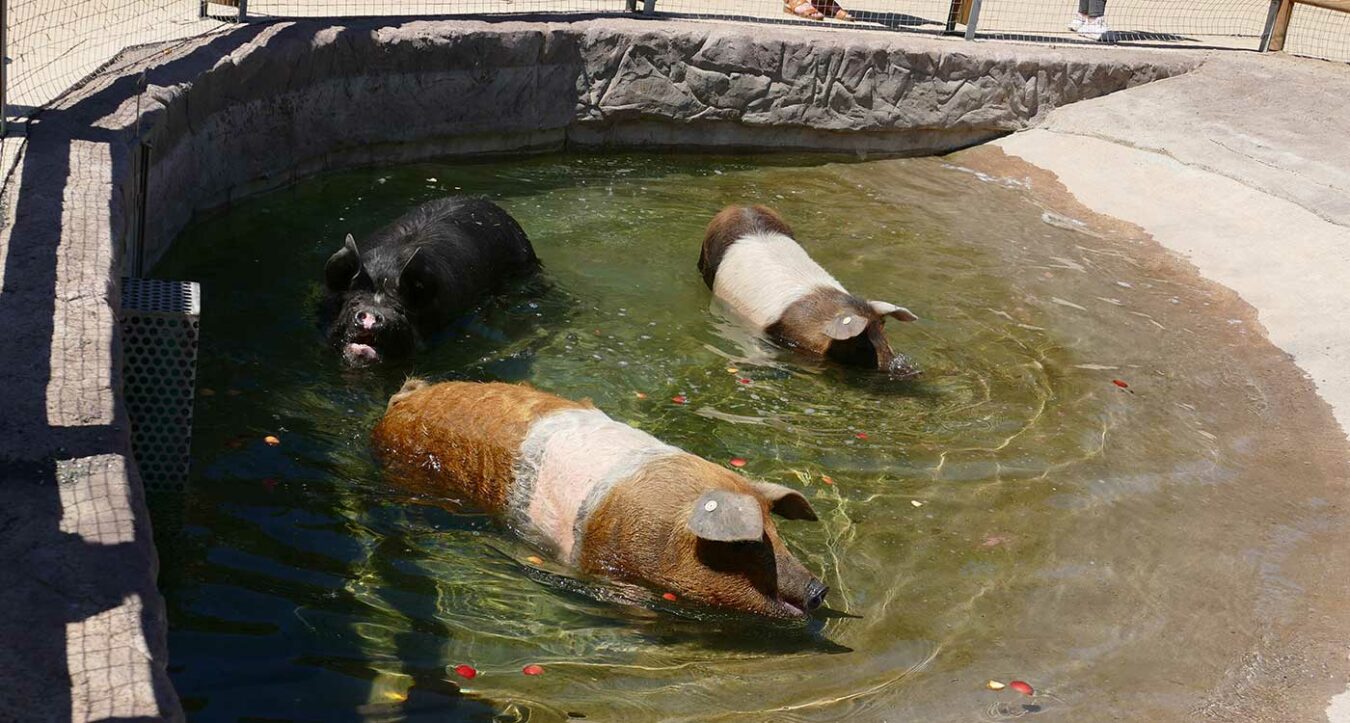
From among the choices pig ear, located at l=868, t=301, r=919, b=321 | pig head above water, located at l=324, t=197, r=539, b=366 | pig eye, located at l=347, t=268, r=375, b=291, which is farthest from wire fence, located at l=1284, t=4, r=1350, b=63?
pig eye, located at l=347, t=268, r=375, b=291

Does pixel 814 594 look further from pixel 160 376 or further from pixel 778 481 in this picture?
pixel 160 376

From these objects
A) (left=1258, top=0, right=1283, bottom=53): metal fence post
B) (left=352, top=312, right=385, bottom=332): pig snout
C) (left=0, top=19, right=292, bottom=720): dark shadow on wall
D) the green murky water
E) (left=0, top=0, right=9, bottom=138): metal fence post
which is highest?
(left=1258, top=0, right=1283, bottom=53): metal fence post

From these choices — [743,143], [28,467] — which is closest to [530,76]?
[743,143]

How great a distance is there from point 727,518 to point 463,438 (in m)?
1.42

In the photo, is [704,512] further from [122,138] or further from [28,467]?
[122,138]

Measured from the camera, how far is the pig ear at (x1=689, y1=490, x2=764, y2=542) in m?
4.98

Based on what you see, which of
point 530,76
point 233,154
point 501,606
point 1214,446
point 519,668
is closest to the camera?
point 519,668

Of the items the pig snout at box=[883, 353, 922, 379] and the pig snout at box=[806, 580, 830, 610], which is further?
the pig snout at box=[883, 353, 922, 379]

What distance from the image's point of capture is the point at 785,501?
557cm

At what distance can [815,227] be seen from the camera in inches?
419

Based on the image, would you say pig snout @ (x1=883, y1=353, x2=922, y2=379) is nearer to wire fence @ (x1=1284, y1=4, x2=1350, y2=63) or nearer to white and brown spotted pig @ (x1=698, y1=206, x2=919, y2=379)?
white and brown spotted pig @ (x1=698, y1=206, x2=919, y2=379)

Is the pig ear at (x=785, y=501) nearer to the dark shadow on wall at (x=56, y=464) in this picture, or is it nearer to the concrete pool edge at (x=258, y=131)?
the dark shadow on wall at (x=56, y=464)

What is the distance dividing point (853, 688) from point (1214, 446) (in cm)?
338

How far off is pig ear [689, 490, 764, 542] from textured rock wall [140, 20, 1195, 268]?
433 centimetres
